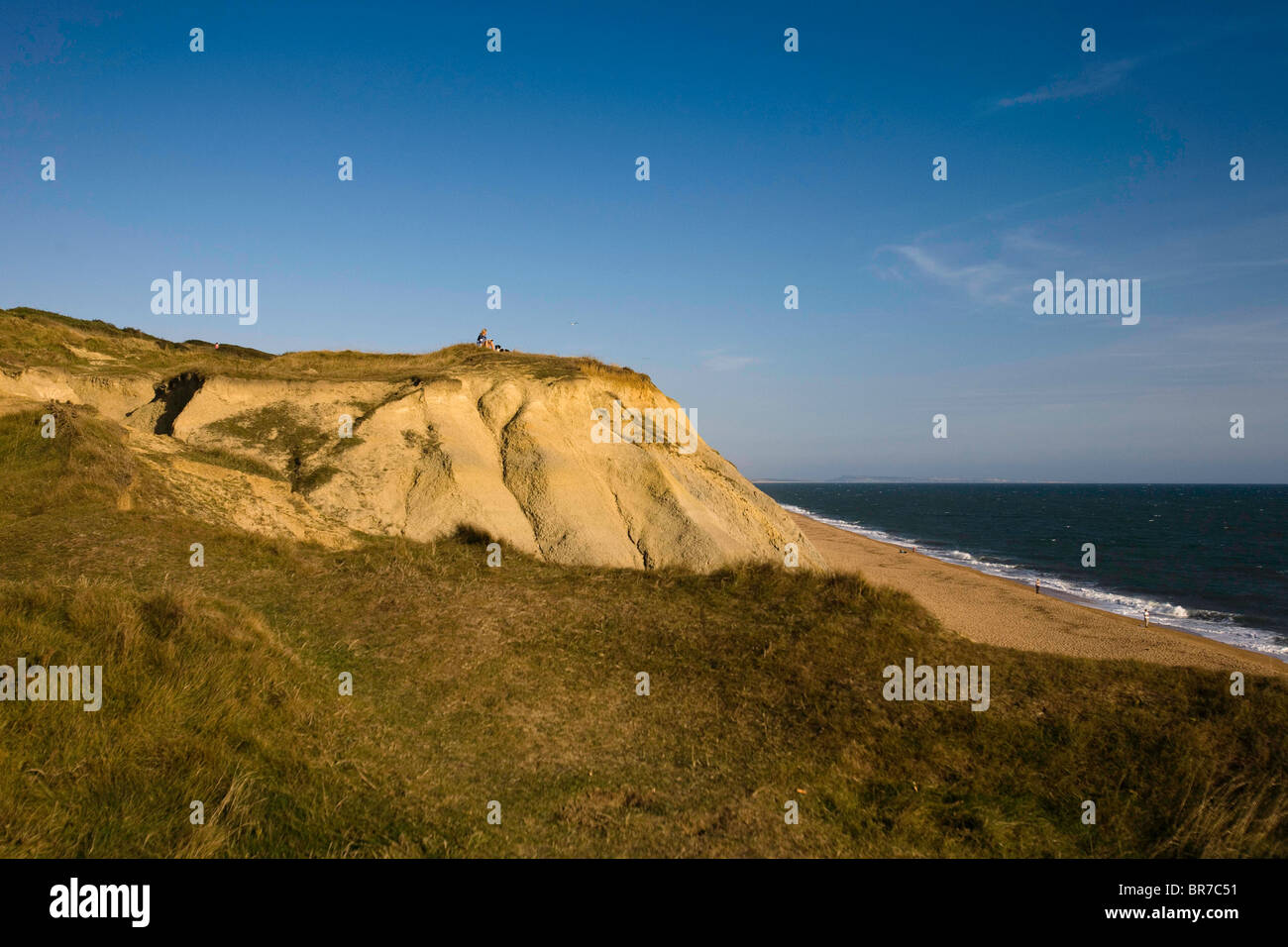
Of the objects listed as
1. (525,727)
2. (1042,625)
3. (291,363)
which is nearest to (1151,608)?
(1042,625)

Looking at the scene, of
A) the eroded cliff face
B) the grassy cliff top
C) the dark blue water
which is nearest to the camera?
the eroded cliff face

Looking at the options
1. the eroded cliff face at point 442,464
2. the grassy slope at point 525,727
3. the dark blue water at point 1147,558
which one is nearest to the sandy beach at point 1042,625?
the dark blue water at point 1147,558

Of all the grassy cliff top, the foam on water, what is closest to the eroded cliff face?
the grassy cliff top

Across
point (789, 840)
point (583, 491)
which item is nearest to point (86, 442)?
point (583, 491)

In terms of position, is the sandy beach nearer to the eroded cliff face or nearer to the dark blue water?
the dark blue water

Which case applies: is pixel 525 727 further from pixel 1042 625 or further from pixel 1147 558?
pixel 1147 558

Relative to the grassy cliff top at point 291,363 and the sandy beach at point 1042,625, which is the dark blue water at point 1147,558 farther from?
the grassy cliff top at point 291,363
